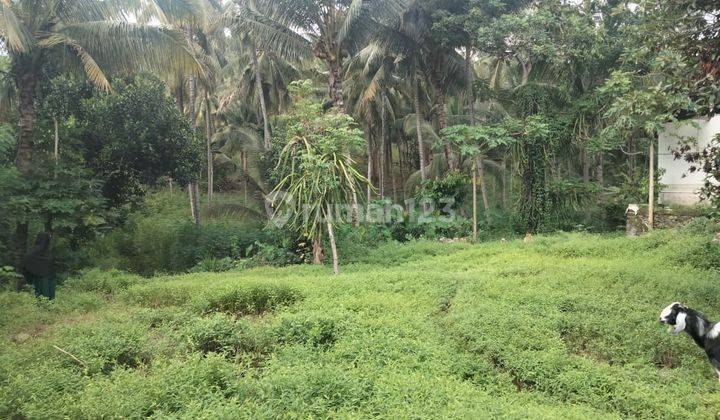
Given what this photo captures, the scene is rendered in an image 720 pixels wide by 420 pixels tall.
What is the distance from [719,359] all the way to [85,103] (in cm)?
1297

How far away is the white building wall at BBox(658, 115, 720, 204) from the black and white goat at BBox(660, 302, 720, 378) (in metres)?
9.01

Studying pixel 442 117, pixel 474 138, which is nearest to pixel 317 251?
pixel 474 138

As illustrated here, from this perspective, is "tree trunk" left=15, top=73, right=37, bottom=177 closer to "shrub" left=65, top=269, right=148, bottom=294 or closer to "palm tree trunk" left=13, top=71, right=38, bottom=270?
"palm tree trunk" left=13, top=71, right=38, bottom=270

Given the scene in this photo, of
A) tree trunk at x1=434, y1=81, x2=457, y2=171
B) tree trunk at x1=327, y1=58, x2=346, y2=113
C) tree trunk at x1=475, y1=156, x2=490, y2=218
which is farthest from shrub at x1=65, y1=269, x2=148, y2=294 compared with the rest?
tree trunk at x1=434, y1=81, x2=457, y2=171

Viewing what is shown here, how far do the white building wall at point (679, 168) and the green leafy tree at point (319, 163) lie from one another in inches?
328

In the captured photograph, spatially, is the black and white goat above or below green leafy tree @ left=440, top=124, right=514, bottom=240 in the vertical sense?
below

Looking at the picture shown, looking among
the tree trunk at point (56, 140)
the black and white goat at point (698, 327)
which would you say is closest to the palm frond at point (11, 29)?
the tree trunk at point (56, 140)

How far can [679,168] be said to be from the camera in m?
12.6

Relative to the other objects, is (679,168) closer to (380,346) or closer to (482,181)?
(482,181)

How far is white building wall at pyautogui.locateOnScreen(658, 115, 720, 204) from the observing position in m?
12.1

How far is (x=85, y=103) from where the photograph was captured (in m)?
11.9

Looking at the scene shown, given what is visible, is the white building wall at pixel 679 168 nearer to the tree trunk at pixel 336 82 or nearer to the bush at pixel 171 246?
the tree trunk at pixel 336 82

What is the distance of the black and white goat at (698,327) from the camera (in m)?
4.41

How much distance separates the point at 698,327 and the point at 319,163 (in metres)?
6.02
